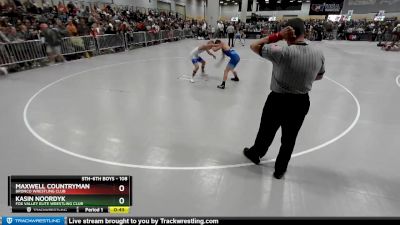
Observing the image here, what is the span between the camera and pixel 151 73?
938 centimetres

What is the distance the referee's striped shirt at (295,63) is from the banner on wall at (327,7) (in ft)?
99.5

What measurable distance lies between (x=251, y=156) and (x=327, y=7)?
30.4 m

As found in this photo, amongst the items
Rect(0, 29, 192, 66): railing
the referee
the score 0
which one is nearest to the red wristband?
the referee

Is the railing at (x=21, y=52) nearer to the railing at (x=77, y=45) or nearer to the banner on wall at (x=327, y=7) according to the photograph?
the railing at (x=77, y=45)

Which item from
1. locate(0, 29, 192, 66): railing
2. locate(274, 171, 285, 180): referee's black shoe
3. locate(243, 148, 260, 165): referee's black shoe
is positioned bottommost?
locate(274, 171, 285, 180): referee's black shoe

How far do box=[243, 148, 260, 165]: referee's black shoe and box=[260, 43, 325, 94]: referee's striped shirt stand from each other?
1.20 metres

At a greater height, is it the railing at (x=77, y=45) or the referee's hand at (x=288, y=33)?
the referee's hand at (x=288, y=33)

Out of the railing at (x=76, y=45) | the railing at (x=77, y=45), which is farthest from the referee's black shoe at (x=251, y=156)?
the railing at (x=77, y=45)

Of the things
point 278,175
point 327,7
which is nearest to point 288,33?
point 278,175

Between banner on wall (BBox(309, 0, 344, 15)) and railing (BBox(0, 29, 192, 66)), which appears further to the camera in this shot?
banner on wall (BBox(309, 0, 344, 15))

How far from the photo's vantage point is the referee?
2832 mm

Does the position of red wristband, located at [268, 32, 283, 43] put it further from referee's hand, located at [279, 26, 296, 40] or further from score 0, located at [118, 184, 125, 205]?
score 0, located at [118, 184, 125, 205]

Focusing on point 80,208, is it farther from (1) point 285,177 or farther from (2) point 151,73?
(2) point 151,73

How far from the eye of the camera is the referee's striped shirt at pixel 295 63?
111 inches
